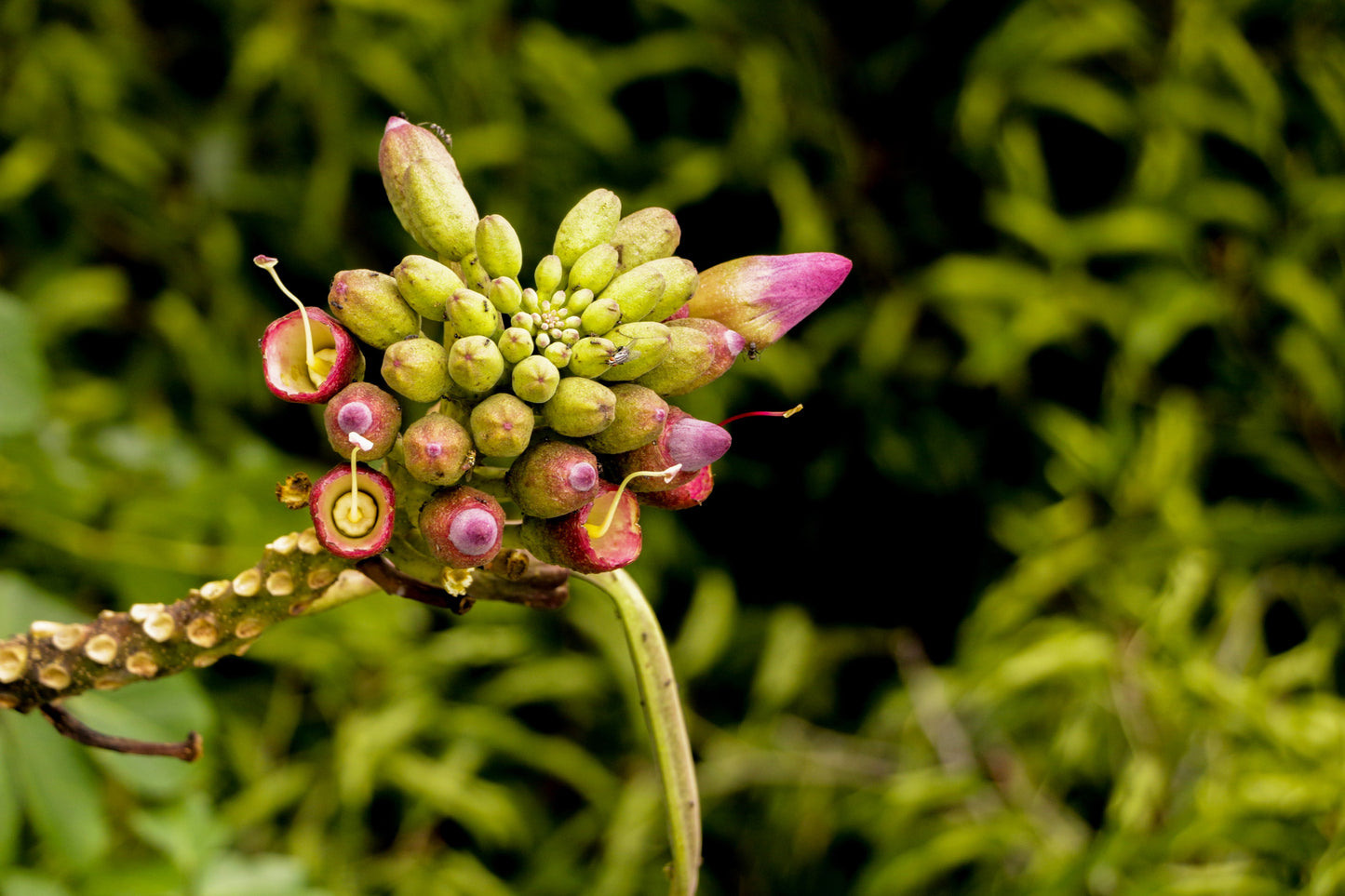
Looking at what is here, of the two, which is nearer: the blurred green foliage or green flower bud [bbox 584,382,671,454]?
green flower bud [bbox 584,382,671,454]

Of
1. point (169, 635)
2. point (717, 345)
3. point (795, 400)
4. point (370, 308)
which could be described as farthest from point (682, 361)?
point (795, 400)

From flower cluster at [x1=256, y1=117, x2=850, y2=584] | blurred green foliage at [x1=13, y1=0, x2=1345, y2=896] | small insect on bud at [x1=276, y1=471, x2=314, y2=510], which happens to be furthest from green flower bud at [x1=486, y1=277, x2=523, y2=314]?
blurred green foliage at [x1=13, y1=0, x2=1345, y2=896]

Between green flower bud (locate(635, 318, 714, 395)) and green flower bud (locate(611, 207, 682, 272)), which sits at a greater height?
green flower bud (locate(611, 207, 682, 272))

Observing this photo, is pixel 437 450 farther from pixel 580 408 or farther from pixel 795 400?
pixel 795 400

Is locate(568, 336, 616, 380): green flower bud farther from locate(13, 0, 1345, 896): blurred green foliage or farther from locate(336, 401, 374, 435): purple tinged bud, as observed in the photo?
locate(13, 0, 1345, 896): blurred green foliage

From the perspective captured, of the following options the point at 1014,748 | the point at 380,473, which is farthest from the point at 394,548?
the point at 1014,748

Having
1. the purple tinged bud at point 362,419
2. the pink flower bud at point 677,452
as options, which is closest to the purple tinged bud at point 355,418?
the purple tinged bud at point 362,419

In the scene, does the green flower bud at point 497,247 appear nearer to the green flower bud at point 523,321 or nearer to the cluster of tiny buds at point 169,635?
the green flower bud at point 523,321
